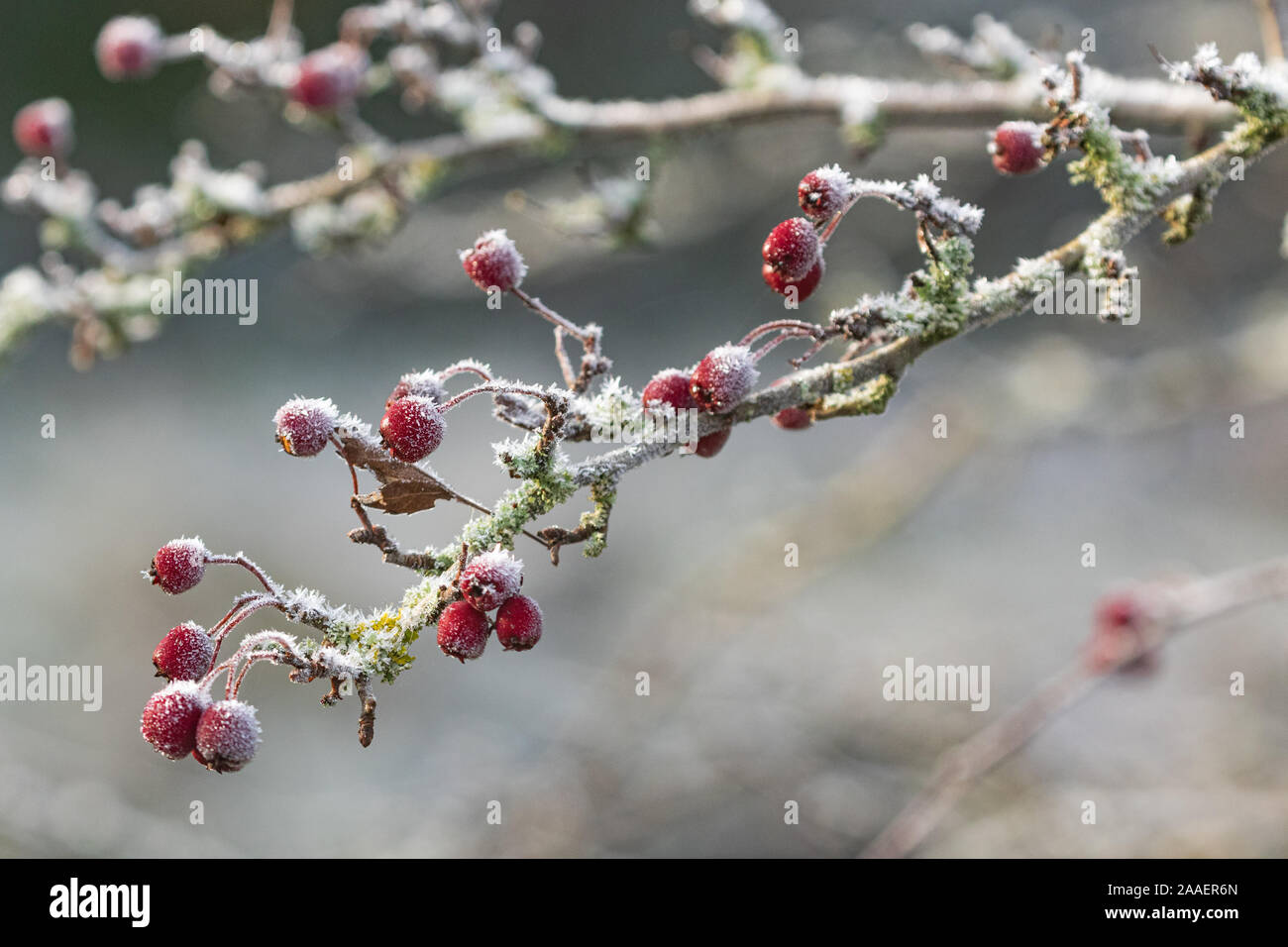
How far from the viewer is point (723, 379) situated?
25.3 inches

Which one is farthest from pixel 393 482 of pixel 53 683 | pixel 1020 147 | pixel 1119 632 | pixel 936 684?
pixel 53 683

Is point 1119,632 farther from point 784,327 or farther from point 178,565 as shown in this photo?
point 178,565

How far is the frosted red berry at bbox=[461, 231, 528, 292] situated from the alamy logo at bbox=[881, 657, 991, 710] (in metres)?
2.22

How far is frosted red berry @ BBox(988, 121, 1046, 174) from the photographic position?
2.53ft

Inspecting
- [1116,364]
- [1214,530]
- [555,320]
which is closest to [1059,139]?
[555,320]

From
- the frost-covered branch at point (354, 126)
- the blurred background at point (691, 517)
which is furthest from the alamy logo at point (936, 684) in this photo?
the frost-covered branch at point (354, 126)

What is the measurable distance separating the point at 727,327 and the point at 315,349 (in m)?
1.98

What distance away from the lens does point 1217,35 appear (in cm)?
257

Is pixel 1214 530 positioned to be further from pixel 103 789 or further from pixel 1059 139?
pixel 103 789

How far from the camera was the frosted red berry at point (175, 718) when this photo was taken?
1.88ft

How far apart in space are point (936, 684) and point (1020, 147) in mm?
2539

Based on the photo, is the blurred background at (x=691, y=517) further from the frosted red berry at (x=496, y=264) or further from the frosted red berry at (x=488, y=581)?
the frosted red berry at (x=488, y=581)

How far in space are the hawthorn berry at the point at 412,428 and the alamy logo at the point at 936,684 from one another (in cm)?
230

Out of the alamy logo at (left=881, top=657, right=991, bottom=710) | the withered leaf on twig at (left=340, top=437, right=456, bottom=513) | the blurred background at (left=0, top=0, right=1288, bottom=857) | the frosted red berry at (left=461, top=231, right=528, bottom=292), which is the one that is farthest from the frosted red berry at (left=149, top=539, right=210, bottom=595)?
the alamy logo at (left=881, top=657, right=991, bottom=710)
